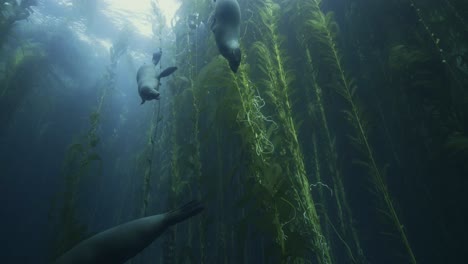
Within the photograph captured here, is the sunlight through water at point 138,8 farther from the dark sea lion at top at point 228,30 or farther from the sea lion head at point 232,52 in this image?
the sea lion head at point 232,52

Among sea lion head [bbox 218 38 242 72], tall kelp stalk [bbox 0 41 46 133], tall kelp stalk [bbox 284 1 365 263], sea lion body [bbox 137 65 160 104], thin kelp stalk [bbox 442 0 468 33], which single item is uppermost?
thin kelp stalk [bbox 442 0 468 33]

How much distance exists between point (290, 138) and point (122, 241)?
2.47 metres

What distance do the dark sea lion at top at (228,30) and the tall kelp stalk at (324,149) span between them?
311cm

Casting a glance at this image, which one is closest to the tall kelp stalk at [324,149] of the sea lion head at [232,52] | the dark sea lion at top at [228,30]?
the dark sea lion at top at [228,30]

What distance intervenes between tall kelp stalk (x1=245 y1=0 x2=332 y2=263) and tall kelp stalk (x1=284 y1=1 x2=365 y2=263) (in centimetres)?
128

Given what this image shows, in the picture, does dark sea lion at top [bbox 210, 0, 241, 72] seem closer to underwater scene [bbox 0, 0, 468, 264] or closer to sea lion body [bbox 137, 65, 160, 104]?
underwater scene [bbox 0, 0, 468, 264]

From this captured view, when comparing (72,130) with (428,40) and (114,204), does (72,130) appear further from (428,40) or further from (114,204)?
(428,40)

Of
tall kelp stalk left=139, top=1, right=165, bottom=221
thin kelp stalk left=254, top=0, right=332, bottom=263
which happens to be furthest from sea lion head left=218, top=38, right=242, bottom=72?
tall kelp stalk left=139, top=1, right=165, bottom=221

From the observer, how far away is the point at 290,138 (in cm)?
377

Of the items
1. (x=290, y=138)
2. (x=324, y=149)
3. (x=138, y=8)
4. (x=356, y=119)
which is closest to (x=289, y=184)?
(x=290, y=138)

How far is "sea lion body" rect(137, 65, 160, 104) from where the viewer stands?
325 cm

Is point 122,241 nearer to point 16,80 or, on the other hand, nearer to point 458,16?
point 458,16

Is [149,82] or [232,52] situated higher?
[232,52]

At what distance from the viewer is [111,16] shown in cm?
1738
